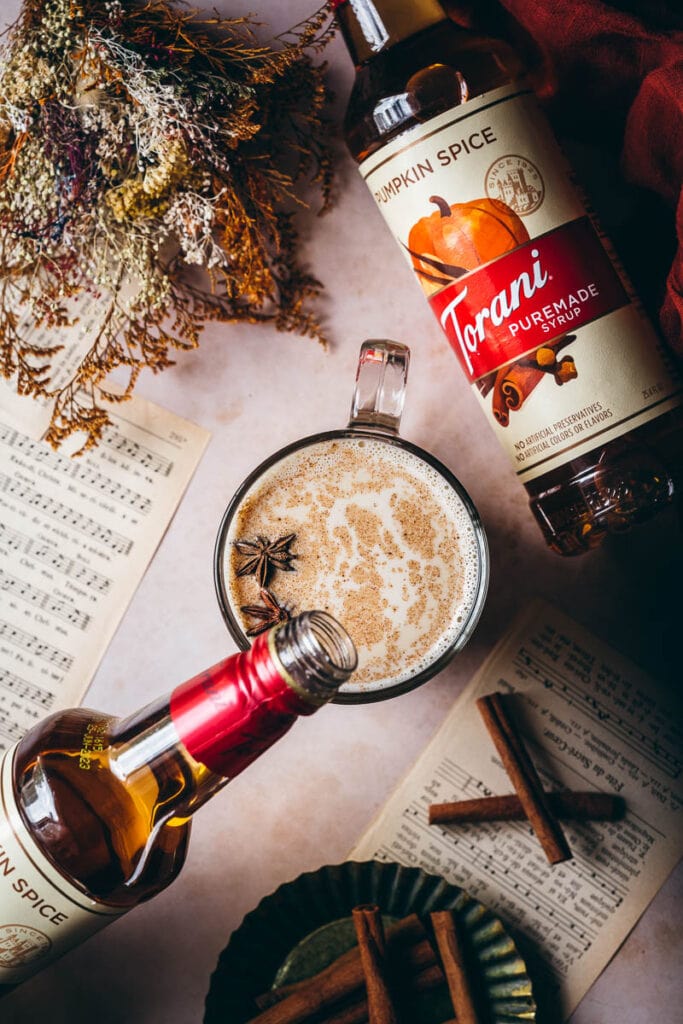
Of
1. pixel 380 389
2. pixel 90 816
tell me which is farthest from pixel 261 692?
pixel 380 389

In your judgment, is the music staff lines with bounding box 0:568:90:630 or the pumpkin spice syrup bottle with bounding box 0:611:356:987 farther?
the music staff lines with bounding box 0:568:90:630

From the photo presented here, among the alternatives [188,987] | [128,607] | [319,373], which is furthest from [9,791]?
[319,373]

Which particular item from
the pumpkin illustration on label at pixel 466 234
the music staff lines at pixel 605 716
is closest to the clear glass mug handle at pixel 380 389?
the pumpkin illustration on label at pixel 466 234

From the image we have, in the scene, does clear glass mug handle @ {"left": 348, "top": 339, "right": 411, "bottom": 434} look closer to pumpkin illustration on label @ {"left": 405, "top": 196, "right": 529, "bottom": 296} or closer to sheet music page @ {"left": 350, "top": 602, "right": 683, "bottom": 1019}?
pumpkin illustration on label @ {"left": 405, "top": 196, "right": 529, "bottom": 296}

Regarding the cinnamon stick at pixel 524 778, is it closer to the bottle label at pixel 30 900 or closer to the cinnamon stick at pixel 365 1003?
the cinnamon stick at pixel 365 1003

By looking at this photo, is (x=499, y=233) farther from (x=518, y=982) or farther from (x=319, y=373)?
(x=518, y=982)

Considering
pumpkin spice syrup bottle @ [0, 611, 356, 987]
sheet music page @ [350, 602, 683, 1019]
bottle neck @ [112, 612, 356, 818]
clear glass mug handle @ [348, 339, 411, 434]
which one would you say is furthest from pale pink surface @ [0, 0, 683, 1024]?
bottle neck @ [112, 612, 356, 818]
